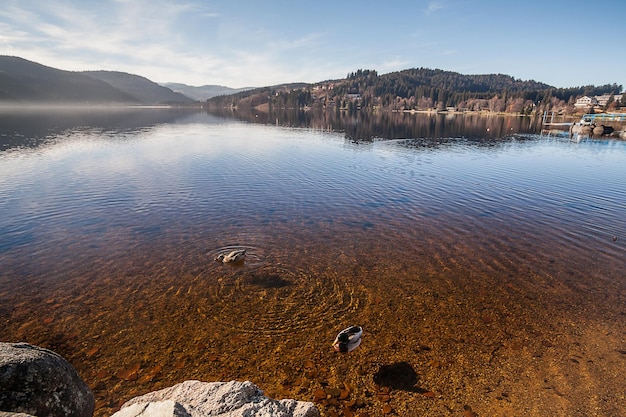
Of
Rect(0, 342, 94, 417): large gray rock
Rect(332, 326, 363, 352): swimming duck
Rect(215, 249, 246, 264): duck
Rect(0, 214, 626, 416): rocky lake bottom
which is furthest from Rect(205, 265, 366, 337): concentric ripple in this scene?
Rect(0, 342, 94, 417): large gray rock

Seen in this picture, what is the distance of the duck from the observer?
2147 cm

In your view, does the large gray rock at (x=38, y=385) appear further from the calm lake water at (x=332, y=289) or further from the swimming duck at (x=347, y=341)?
the swimming duck at (x=347, y=341)

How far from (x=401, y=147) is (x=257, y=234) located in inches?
2391

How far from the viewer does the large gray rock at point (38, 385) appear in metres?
6.90

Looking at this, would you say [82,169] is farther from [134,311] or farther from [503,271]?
Result: [503,271]

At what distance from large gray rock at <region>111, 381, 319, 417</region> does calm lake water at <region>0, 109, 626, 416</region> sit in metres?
3.53

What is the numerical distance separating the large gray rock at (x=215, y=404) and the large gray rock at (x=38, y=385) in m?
1.35

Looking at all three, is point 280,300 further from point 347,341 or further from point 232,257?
point 232,257

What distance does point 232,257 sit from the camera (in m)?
21.5

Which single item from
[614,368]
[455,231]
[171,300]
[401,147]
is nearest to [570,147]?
[401,147]

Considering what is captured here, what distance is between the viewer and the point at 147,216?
97.6ft

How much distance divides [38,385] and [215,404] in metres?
4.05

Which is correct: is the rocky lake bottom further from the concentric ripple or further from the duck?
the duck

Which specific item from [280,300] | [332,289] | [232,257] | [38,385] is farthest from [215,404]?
[232,257]
